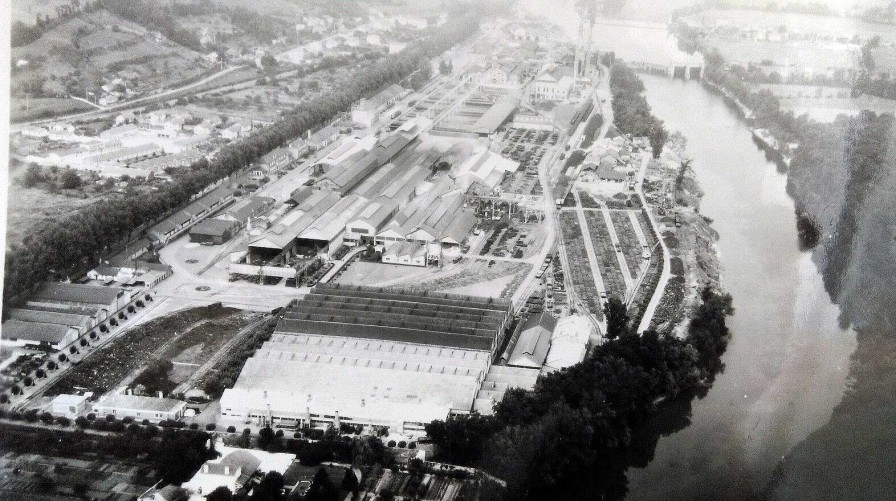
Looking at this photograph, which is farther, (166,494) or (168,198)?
(168,198)

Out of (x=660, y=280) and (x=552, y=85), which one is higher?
(x=552, y=85)

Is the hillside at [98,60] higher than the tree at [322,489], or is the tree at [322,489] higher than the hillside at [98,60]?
the hillside at [98,60]

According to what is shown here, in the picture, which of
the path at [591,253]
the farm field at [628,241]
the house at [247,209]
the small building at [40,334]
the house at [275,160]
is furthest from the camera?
the house at [275,160]

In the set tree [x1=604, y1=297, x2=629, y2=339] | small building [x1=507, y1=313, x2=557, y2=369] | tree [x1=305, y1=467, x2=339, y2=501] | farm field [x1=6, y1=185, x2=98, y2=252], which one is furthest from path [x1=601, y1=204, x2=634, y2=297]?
farm field [x1=6, y1=185, x2=98, y2=252]

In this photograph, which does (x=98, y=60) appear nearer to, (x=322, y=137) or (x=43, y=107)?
(x=43, y=107)

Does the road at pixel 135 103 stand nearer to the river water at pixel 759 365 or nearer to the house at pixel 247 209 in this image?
the house at pixel 247 209

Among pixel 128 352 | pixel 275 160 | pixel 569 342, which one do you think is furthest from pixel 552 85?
pixel 128 352

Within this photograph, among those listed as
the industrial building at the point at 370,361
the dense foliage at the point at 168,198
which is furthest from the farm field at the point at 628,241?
the dense foliage at the point at 168,198
